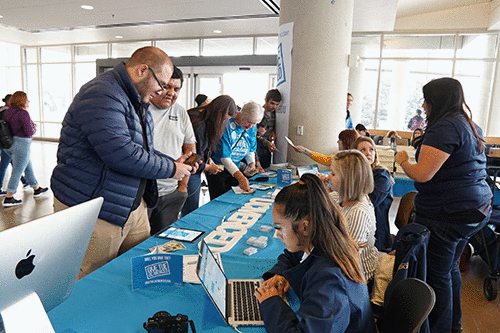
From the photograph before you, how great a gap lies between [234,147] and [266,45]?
6.76m

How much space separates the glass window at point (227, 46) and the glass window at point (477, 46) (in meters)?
5.28

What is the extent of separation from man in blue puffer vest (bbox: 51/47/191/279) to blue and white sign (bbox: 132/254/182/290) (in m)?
0.37

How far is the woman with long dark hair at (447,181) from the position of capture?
5.76 feet

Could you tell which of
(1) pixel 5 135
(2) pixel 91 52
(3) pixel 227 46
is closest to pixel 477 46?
(3) pixel 227 46

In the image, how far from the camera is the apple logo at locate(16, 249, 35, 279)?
1.95 feet

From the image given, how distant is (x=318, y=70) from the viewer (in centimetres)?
400

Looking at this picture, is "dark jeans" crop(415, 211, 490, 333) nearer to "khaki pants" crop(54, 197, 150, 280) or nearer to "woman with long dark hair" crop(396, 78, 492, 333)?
"woman with long dark hair" crop(396, 78, 492, 333)

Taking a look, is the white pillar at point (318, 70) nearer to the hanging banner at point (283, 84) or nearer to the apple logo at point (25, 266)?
the hanging banner at point (283, 84)

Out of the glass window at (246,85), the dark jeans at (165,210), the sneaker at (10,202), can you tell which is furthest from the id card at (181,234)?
the glass window at (246,85)

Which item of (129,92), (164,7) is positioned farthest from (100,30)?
(129,92)

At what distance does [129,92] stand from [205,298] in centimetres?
98

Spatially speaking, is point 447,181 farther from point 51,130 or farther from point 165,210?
point 51,130

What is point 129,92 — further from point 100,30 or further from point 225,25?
point 100,30

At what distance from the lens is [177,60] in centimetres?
923
